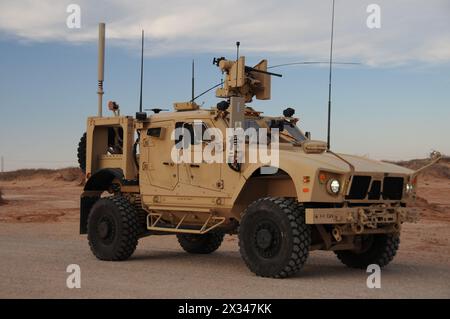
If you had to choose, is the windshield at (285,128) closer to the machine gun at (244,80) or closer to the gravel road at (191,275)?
the machine gun at (244,80)

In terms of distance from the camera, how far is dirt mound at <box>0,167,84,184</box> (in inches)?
Answer: 2192

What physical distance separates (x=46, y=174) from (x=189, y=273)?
54.7 metres

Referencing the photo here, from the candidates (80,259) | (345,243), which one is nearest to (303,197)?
(345,243)

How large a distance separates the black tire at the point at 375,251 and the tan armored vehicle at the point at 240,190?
0.02 meters

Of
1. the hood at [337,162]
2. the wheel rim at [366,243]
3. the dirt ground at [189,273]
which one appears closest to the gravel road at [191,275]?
the dirt ground at [189,273]

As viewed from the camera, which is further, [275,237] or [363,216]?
[275,237]

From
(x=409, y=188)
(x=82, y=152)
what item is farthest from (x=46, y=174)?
(x=409, y=188)

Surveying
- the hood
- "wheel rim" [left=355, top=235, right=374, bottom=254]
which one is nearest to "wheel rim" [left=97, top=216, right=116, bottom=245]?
the hood

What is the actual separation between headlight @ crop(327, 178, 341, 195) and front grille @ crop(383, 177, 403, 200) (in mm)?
→ 1012

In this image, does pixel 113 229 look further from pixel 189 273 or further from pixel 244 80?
pixel 244 80

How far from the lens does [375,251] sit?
38.1 feet

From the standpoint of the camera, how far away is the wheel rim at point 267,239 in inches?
400

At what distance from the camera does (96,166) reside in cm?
1372
